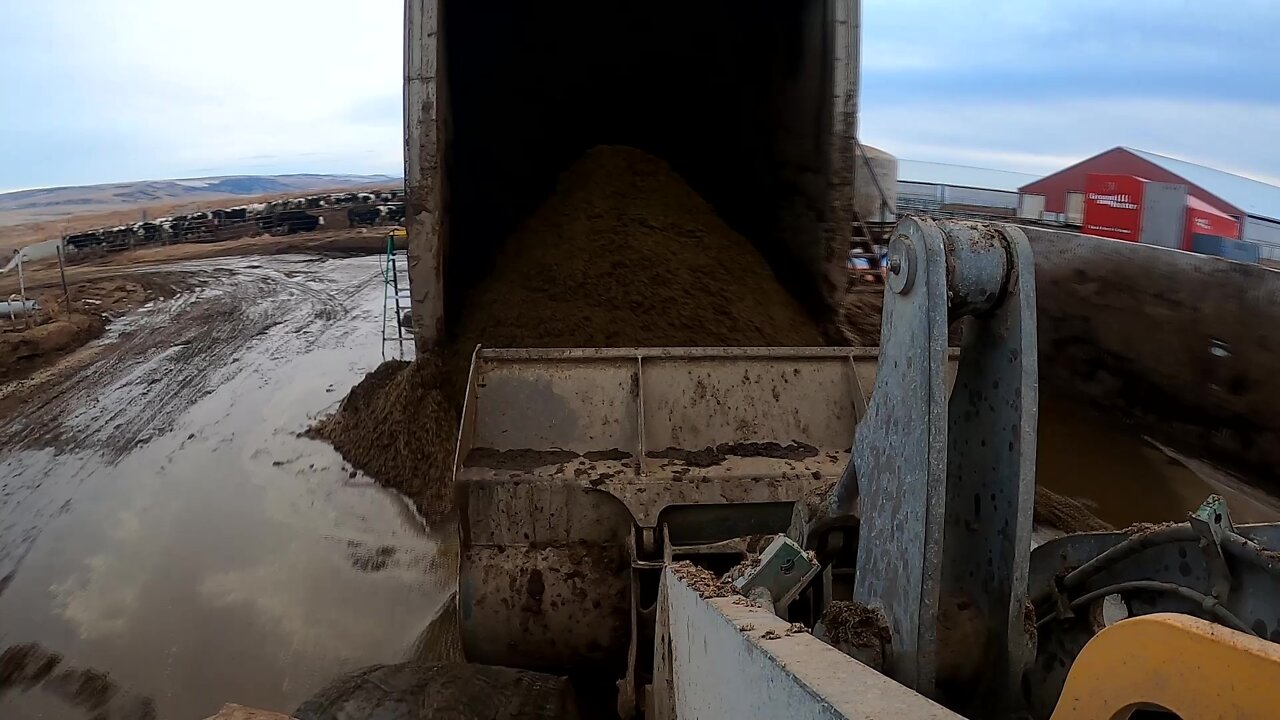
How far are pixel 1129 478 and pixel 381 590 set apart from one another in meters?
3.89

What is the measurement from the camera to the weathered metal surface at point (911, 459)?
4.80 feet

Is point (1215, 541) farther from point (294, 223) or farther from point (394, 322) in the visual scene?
point (294, 223)

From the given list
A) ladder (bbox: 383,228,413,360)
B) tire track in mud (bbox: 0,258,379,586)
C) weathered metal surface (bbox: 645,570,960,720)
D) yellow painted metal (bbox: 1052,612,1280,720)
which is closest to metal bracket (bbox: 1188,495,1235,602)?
yellow painted metal (bbox: 1052,612,1280,720)

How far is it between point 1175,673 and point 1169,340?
458 cm

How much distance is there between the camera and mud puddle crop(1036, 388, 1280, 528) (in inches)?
171

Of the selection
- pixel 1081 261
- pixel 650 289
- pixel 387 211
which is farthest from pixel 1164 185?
pixel 387 211

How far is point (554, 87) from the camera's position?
6.18 m

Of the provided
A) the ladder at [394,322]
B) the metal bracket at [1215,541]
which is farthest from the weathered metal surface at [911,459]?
the ladder at [394,322]

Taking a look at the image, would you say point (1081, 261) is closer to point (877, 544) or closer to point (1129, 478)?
point (1129, 478)

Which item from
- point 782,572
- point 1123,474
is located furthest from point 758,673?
point 1123,474

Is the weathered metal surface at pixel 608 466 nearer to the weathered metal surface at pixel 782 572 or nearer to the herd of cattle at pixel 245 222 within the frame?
the weathered metal surface at pixel 782 572

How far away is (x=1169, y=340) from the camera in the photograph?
478cm

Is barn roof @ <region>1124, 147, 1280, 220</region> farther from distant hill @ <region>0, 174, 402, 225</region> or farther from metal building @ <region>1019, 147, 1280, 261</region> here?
distant hill @ <region>0, 174, 402, 225</region>

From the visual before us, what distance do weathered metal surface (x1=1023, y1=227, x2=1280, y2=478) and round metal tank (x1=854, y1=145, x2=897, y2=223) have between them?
643 centimetres
